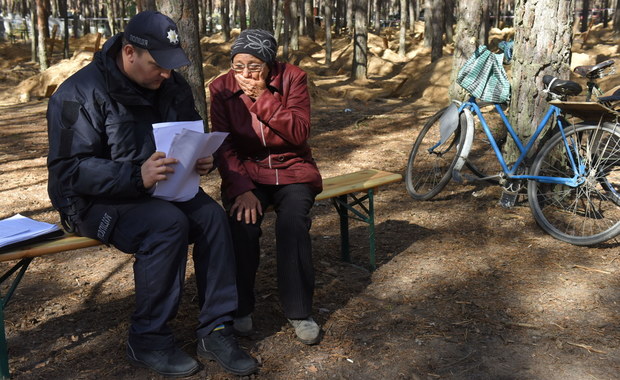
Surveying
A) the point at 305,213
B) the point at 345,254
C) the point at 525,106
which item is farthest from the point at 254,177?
the point at 525,106

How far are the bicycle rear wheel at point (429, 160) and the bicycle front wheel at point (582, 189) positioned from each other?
35.6 inches

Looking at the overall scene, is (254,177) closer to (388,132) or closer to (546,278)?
(546,278)

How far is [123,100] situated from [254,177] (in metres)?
0.90

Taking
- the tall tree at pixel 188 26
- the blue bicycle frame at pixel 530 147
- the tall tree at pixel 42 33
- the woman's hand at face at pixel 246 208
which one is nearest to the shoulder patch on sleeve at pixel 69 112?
the woman's hand at face at pixel 246 208

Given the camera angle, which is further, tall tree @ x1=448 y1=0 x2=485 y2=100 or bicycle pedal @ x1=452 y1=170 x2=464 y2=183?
tall tree @ x1=448 y1=0 x2=485 y2=100

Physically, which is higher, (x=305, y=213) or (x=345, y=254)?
(x=305, y=213)

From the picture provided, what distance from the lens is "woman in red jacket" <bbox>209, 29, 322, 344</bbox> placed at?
3416 mm

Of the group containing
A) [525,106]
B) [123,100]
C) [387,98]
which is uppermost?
[123,100]

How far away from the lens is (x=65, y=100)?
9.64 feet

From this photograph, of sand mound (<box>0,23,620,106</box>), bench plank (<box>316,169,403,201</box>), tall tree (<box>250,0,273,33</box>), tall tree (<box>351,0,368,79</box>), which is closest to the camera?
bench plank (<box>316,169,403,201</box>)

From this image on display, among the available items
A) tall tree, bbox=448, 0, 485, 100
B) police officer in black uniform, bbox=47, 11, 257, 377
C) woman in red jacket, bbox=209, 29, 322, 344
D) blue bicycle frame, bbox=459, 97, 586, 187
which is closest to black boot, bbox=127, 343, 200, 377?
police officer in black uniform, bbox=47, 11, 257, 377

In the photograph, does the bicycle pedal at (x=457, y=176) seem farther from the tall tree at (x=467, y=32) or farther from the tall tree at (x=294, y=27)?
the tall tree at (x=294, y=27)

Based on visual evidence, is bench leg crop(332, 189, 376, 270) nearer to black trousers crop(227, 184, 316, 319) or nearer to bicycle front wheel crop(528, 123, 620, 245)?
black trousers crop(227, 184, 316, 319)

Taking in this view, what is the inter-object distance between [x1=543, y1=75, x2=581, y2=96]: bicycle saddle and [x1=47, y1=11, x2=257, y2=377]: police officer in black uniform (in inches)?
118
